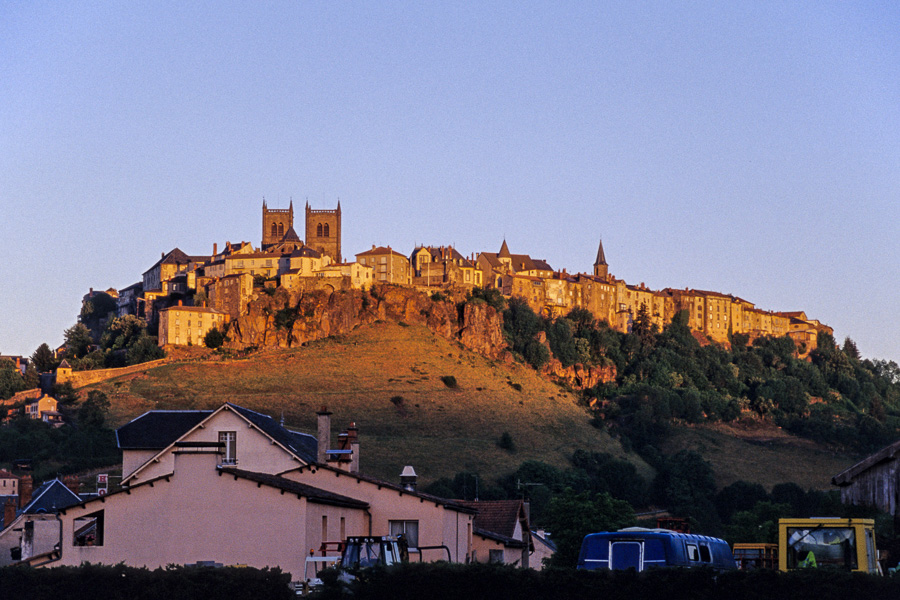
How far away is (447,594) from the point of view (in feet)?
69.0

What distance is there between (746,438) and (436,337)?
40.1 meters

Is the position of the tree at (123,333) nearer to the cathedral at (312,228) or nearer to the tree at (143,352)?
the tree at (143,352)

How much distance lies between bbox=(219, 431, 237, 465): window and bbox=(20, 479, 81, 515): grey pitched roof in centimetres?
1313

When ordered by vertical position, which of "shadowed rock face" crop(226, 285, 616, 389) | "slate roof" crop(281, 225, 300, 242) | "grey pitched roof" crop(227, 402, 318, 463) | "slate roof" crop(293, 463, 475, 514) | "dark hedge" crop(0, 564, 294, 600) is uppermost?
"slate roof" crop(281, 225, 300, 242)

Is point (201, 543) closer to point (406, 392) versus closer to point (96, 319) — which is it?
point (406, 392)

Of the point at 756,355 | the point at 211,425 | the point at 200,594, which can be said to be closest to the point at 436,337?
the point at 756,355

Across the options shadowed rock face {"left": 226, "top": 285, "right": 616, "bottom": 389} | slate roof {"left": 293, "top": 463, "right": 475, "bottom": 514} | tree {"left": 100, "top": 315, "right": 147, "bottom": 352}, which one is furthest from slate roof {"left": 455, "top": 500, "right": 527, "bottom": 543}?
tree {"left": 100, "top": 315, "right": 147, "bottom": 352}

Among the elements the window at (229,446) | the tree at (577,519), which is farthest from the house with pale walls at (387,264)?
the window at (229,446)

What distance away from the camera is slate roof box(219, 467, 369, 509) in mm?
25141

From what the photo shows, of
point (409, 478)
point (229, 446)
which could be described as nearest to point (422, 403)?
point (409, 478)

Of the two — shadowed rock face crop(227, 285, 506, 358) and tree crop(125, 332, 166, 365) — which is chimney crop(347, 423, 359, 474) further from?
shadowed rock face crop(227, 285, 506, 358)

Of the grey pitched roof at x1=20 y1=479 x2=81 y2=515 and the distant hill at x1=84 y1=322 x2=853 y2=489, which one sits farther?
the distant hill at x1=84 y1=322 x2=853 y2=489

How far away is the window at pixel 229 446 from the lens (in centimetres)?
3041

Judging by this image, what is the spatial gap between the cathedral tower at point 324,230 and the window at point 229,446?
136 metres
